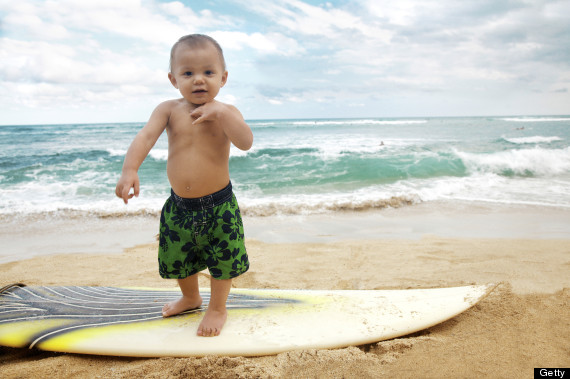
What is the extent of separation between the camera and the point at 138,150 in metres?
1.75

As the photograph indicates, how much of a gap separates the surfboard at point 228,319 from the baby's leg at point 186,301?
0.14 ft

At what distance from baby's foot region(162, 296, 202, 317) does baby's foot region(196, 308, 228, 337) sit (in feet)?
0.74

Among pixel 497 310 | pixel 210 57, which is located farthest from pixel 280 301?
pixel 210 57

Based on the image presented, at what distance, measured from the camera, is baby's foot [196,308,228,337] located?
2027mm

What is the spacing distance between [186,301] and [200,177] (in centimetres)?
89

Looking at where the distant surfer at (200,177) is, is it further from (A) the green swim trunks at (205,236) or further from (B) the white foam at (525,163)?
(B) the white foam at (525,163)

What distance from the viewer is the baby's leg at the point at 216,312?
2035 mm

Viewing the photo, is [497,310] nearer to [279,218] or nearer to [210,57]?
[210,57]

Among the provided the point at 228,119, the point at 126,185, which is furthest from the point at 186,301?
the point at 228,119

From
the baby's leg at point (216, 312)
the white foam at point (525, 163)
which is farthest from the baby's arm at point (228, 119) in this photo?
the white foam at point (525, 163)

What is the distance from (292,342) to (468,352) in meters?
0.90

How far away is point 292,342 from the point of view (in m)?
1.94

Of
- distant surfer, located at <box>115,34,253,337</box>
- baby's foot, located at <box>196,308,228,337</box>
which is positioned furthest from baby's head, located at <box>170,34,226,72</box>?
baby's foot, located at <box>196,308,228,337</box>

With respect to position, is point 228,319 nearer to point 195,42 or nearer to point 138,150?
point 138,150
